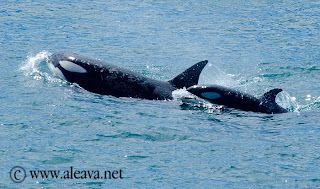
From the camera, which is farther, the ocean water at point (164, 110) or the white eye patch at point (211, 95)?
the white eye patch at point (211, 95)

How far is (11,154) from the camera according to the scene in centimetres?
992

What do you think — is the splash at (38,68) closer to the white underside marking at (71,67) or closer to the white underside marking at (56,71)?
the white underside marking at (56,71)

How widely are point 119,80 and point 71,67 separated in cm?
133

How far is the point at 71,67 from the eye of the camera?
1427 cm

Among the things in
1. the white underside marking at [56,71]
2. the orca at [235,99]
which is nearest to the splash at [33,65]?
the white underside marking at [56,71]

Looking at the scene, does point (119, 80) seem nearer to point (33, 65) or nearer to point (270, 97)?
point (33, 65)

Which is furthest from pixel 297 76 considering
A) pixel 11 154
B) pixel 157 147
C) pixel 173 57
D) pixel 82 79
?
pixel 11 154

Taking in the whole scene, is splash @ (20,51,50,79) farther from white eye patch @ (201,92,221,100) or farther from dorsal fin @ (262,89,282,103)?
dorsal fin @ (262,89,282,103)

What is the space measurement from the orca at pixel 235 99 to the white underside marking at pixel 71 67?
111 inches

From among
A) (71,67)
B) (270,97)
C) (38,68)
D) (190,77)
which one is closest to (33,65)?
(38,68)

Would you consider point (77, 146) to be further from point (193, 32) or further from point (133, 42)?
point (193, 32)

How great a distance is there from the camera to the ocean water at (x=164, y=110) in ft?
31.1

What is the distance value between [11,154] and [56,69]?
16.5 ft

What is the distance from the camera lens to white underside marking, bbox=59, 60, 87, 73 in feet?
46.3
